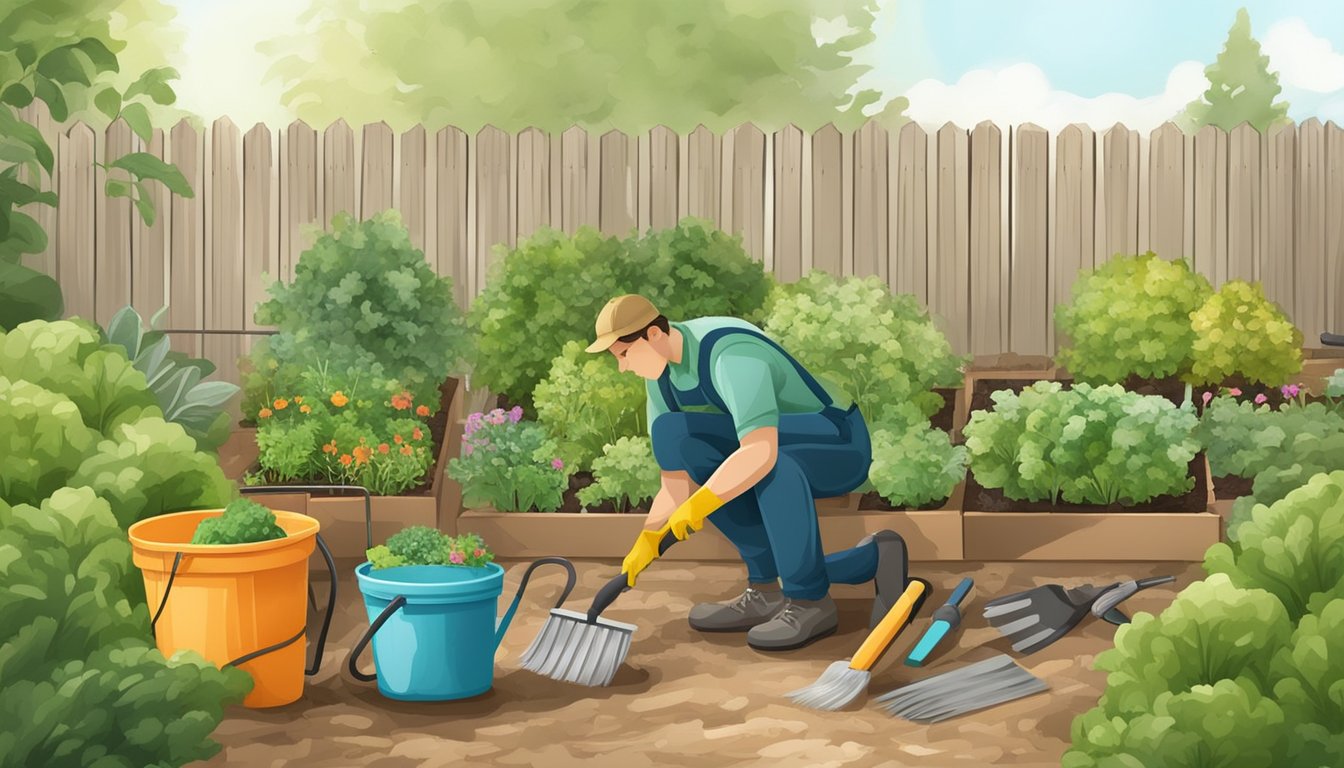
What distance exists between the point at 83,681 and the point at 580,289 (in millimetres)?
4989

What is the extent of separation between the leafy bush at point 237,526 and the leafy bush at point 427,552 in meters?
0.36

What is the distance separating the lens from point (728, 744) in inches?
171

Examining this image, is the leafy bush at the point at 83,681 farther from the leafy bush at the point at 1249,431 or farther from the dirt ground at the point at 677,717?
the leafy bush at the point at 1249,431

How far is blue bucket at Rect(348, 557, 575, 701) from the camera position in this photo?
15.3 feet

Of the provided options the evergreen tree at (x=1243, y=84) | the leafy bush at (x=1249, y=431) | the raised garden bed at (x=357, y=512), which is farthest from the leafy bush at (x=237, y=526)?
the evergreen tree at (x=1243, y=84)

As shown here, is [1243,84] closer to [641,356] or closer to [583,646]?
[641,356]

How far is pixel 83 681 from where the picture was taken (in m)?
3.15

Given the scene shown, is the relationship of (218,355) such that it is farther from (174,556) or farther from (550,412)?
(174,556)

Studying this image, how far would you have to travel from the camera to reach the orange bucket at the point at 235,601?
14.8 ft

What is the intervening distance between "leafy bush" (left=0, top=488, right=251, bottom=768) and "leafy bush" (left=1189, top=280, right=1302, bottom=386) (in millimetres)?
5914

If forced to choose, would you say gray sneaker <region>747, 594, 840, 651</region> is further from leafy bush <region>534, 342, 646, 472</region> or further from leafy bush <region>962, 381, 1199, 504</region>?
leafy bush <region>534, 342, 646, 472</region>

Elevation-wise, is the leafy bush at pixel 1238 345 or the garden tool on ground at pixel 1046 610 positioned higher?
the leafy bush at pixel 1238 345

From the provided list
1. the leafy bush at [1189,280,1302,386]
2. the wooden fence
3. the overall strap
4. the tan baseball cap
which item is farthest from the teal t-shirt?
the wooden fence

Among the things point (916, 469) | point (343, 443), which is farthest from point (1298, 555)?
point (343, 443)
